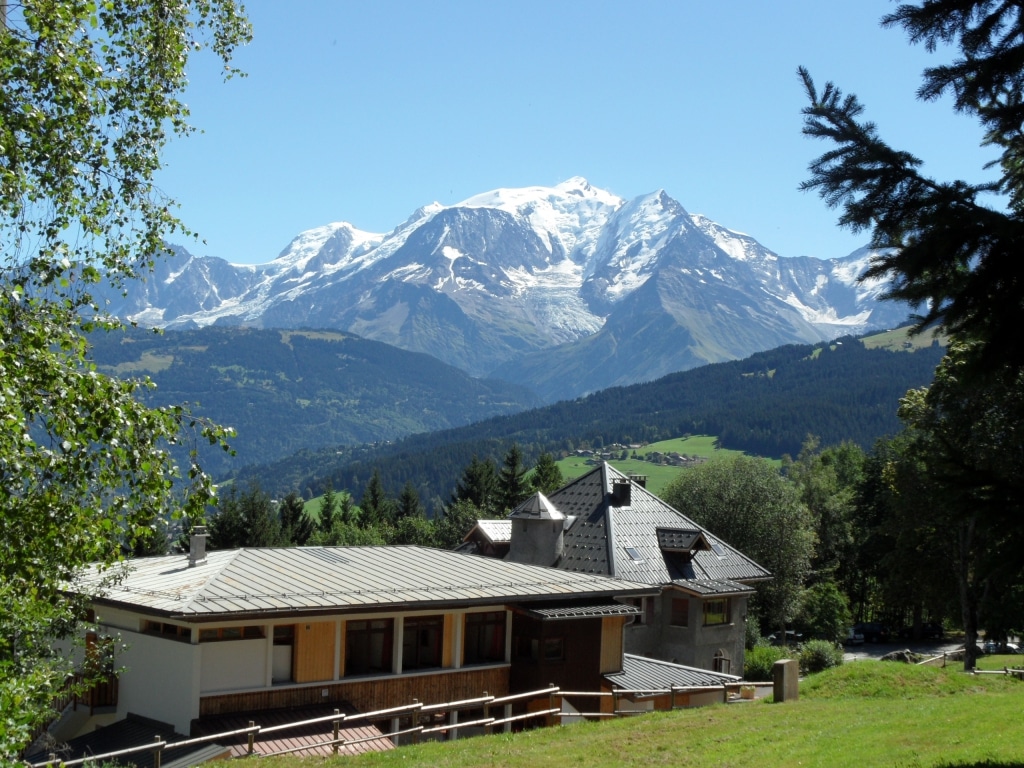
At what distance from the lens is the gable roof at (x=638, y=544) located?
44594mm

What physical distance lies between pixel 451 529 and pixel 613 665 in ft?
179

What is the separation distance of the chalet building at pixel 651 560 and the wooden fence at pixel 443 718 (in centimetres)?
1173

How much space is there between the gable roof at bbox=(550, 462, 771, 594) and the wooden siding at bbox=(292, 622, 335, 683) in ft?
64.5

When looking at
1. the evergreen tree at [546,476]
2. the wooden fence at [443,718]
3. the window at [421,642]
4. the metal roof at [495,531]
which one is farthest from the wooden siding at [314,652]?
the evergreen tree at [546,476]

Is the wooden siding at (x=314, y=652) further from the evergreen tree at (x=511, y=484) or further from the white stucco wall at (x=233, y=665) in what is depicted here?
the evergreen tree at (x=511, y=484)

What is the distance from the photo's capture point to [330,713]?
79.2 ft

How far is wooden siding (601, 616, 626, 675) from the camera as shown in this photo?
30.5m

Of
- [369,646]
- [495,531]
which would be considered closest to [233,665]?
[369,646]

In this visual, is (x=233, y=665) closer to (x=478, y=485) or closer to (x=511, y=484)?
(x=511, y=484)

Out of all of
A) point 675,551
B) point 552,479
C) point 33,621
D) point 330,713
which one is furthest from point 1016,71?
point 552,479

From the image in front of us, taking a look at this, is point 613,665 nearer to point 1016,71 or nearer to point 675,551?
point 675,551

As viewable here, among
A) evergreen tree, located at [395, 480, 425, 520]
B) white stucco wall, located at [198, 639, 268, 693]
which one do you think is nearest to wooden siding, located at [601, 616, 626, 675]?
white stucco wall, located at [198, 639, 268, 693]

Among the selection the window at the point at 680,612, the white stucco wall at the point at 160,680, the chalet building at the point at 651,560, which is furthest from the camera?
the window at the point at 680,612

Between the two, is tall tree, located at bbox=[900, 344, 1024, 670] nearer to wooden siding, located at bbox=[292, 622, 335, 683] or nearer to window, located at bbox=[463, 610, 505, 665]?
window, located at bbox=[463, 610, 505, 665]
